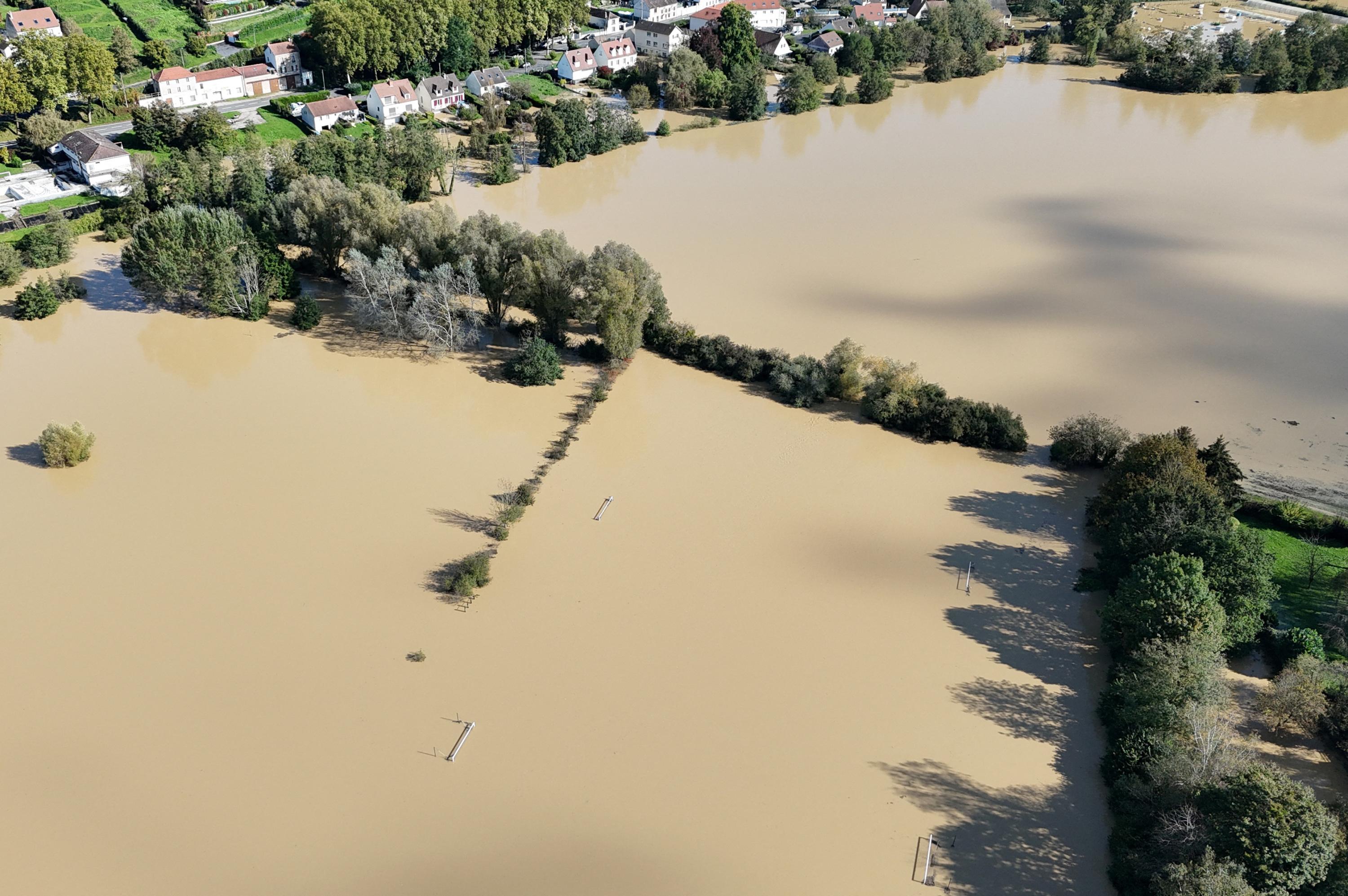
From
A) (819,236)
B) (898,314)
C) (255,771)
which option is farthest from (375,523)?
(819,236)

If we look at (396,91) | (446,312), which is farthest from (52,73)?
(446,312)

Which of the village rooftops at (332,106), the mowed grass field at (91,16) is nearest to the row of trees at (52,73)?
the village rooftops at (332,106)

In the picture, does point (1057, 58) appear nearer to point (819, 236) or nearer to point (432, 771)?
point (819, 236)

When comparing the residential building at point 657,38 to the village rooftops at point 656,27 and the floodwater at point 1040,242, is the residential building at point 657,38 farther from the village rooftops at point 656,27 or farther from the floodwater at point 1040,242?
the floodwater at point 1040,242

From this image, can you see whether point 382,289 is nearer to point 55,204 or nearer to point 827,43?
point 55,204

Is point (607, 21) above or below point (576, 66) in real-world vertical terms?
above

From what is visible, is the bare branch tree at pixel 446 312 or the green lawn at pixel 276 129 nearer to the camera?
the bare branch tree at pixel 446 312

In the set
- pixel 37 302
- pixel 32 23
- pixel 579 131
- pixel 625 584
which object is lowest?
pixel 625 584
